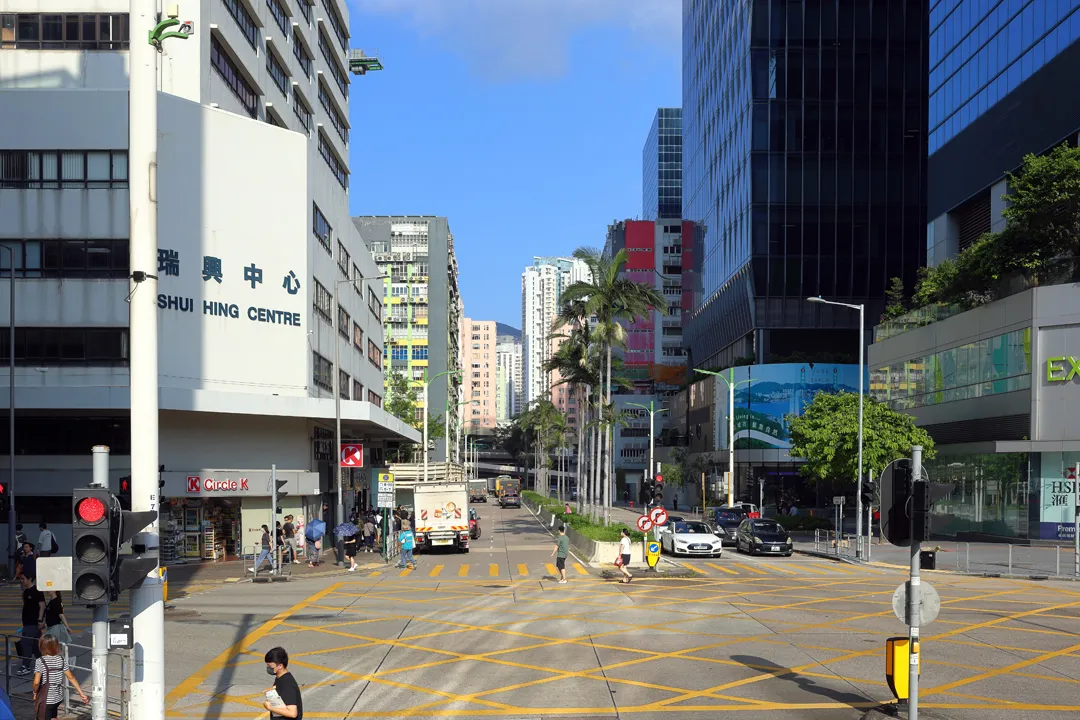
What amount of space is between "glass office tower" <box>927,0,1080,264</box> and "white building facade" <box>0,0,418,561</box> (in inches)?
1544

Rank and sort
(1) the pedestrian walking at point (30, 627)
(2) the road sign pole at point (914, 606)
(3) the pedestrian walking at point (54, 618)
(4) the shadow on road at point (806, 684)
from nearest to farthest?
(2) the road sign pole at point (914, 606)
(4) the shadow on road at point (806, 684)
(3) the pedestrian walking at point (54, 618)
(1) the pedestrian walking at point (30, 627)

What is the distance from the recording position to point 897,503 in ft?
44.3

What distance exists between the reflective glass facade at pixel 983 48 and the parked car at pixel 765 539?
30.4 meters

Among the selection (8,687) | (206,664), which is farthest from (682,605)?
(8,687)

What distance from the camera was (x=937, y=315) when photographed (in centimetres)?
6016

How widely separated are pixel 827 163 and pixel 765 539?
55.7 metres

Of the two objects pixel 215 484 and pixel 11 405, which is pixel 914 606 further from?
pixel 215 484

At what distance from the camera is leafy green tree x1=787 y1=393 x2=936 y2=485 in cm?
5316

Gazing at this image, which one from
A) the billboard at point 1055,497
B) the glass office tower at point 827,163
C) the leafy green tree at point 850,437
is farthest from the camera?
the glass office tower at point 827,163

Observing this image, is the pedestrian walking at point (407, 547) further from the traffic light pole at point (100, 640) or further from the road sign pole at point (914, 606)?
the traffic light pole at point (100, 640)

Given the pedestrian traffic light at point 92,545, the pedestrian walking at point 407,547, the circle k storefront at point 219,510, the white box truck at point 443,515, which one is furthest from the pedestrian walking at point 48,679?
the white box truck at point 443,515

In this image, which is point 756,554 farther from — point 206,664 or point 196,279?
point 206,664

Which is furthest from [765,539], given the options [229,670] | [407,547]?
[229,670]

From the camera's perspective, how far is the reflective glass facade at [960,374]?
164 ft
